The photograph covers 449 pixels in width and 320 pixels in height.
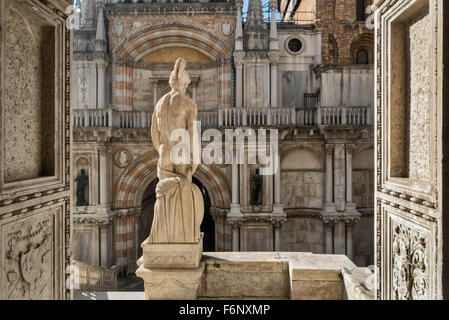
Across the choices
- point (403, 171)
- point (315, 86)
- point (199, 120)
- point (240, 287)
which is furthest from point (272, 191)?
point (403, 171)

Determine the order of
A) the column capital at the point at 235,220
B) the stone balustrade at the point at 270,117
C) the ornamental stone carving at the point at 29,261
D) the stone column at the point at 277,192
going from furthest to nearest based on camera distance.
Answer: the stone column at the point at 277,192 < the stone balustrade at the point at 270,117 < the column capital at the point at 235,220 < the ornamental stone carving at the point at 29,261

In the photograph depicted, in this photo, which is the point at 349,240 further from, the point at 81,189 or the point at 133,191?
the point at 81,189

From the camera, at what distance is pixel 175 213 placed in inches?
191

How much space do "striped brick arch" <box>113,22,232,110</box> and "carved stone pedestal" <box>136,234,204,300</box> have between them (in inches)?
387

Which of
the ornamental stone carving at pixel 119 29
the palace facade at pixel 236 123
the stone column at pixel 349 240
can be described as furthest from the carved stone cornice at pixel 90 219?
the stone column at pixel 349 240

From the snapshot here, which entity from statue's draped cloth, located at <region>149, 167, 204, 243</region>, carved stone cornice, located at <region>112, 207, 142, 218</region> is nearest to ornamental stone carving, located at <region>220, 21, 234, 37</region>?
carved stone cornice, located at <region>112, 207, 142, 218</region>

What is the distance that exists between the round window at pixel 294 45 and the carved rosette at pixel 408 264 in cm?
1280

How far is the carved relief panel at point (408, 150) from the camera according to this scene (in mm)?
2303

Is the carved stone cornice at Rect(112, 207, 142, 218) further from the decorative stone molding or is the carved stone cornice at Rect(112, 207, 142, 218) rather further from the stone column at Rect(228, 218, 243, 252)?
the decorative stone molding

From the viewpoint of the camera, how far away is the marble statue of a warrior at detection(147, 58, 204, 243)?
190 inches

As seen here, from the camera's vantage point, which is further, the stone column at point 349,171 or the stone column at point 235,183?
the stone column at point 349,171

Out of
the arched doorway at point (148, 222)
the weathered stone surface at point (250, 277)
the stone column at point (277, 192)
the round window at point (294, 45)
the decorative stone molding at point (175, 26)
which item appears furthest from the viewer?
the arched doorway at point (148, 222)

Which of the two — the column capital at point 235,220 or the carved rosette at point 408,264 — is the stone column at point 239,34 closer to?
the column capital at point 235,220

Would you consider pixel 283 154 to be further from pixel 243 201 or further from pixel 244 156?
pixel 243 201
